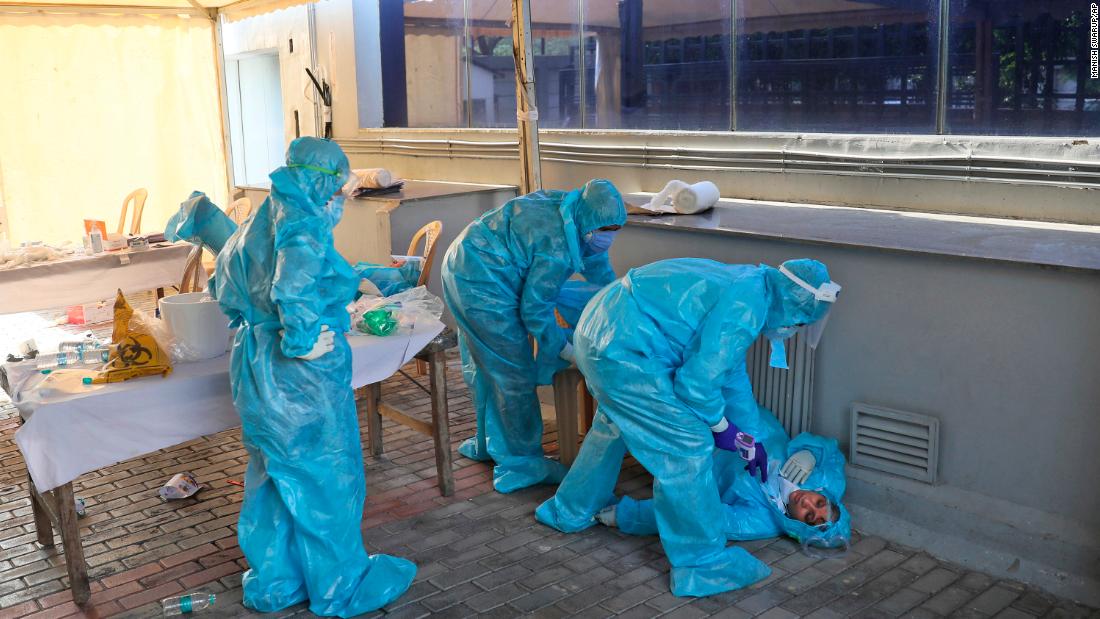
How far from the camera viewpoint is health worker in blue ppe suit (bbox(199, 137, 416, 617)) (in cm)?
269

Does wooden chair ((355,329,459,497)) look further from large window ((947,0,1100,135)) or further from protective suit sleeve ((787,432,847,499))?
large window ((947,0,1100,135))

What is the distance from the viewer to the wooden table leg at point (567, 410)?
3.80 m

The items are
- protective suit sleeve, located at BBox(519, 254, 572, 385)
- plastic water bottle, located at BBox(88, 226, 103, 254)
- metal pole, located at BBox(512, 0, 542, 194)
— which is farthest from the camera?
plastic water bottle, located at BBox(88, 226, 103, 254)

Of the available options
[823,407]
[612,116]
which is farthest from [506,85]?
[823,407]

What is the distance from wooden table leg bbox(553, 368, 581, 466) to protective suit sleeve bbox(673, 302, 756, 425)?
92cm

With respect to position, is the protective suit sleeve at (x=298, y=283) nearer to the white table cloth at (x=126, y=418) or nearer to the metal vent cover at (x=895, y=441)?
the white table cloth at (x=126, y=418)

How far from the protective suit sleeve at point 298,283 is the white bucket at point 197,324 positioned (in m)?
0.57

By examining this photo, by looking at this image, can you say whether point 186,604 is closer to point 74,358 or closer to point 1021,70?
point 74,358

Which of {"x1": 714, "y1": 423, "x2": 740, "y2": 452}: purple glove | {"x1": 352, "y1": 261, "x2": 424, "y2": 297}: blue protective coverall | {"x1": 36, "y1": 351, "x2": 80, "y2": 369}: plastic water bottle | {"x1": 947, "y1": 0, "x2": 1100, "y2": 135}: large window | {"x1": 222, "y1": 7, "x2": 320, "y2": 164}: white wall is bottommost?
{"x1": 714, "y1": 423, "x2": 740, "y2": 452}: purple glove

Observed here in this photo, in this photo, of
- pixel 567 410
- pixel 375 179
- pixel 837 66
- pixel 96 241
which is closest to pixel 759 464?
pixel 567 410

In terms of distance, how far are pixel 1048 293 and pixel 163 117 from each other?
302 inches

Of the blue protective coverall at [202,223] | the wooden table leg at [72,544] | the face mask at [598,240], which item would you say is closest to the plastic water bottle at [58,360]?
the wooden table leg at [72,544]

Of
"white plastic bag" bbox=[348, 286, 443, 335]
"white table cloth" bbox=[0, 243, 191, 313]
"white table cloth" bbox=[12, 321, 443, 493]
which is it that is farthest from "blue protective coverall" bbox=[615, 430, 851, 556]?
"white table cloth" bbox=[0, 243, 191, 313]

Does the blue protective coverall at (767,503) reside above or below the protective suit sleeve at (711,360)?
below
